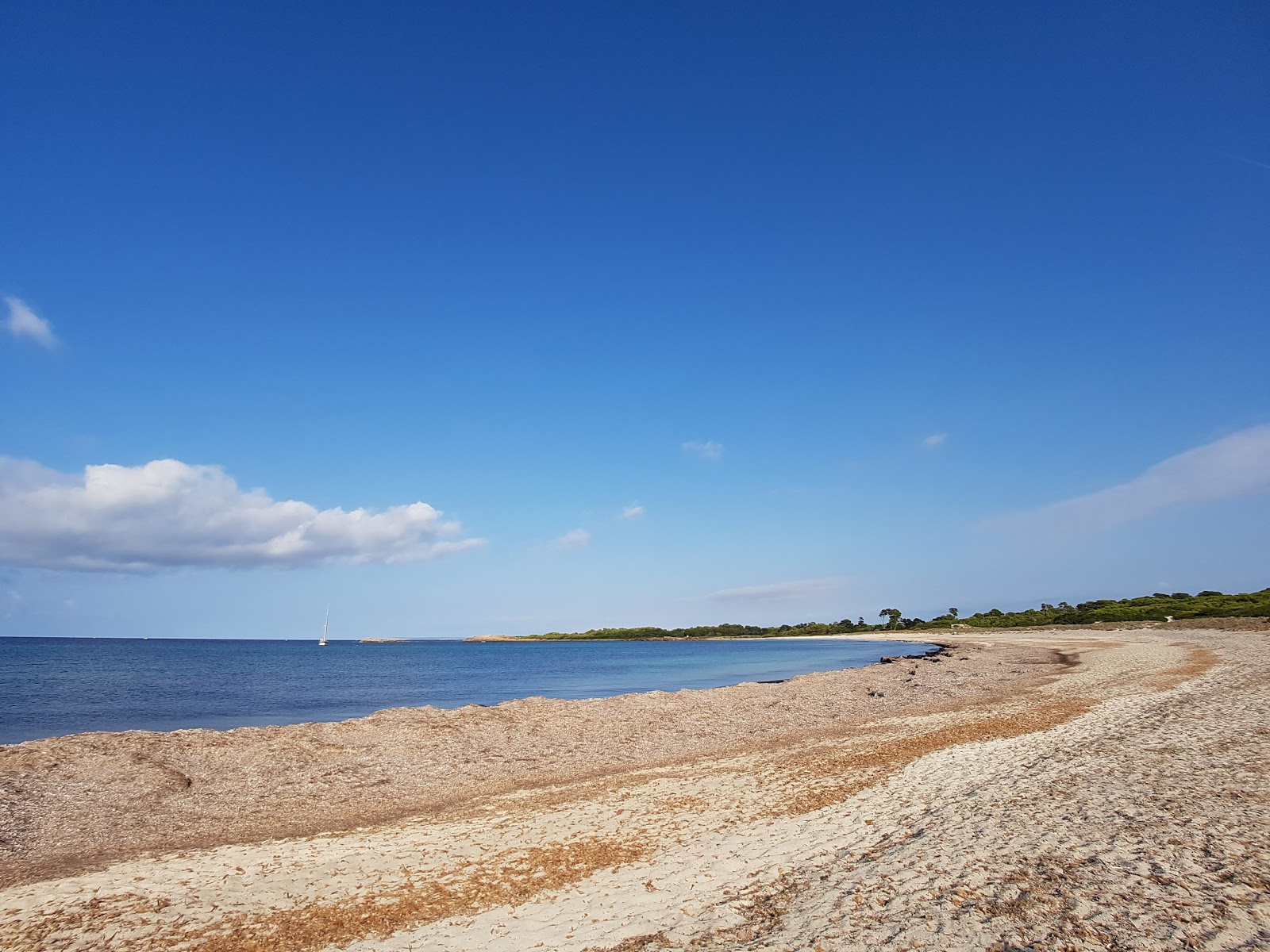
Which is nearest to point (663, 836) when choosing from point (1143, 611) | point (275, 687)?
point (275, 687)

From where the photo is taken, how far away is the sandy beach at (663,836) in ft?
25.2

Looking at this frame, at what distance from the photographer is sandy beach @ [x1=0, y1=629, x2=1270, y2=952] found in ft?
25.2

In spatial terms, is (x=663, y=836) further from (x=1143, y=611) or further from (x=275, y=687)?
(x=1143, y=611)

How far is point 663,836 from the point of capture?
452 inches

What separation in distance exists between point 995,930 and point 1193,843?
404 cm

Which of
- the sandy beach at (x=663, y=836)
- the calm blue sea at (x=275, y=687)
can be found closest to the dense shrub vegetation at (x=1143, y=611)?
the calm blue sea at (x=275, y=687)

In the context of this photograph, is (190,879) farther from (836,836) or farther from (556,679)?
(556,679)

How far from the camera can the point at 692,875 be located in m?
9.48

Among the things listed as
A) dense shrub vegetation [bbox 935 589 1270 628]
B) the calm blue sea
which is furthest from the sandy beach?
dense shrub vegetation [bbox 935 589 1270 628]

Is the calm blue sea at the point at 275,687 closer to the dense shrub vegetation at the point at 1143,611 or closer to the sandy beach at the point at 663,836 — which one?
the sandy beach at the point at 663,836

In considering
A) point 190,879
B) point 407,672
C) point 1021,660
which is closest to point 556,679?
point 407,672

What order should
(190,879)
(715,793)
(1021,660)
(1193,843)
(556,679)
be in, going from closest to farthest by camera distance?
(1193,843) < (190,879) < (715,793) < (1021,660) < (556,679)

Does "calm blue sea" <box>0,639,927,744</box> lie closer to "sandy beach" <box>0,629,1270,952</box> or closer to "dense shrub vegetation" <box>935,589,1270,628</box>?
"sandy beach" <box>0,629,1270,952</box>

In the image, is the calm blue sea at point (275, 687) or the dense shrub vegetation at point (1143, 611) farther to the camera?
the dense shrub vegetation at point (1143, 611)
